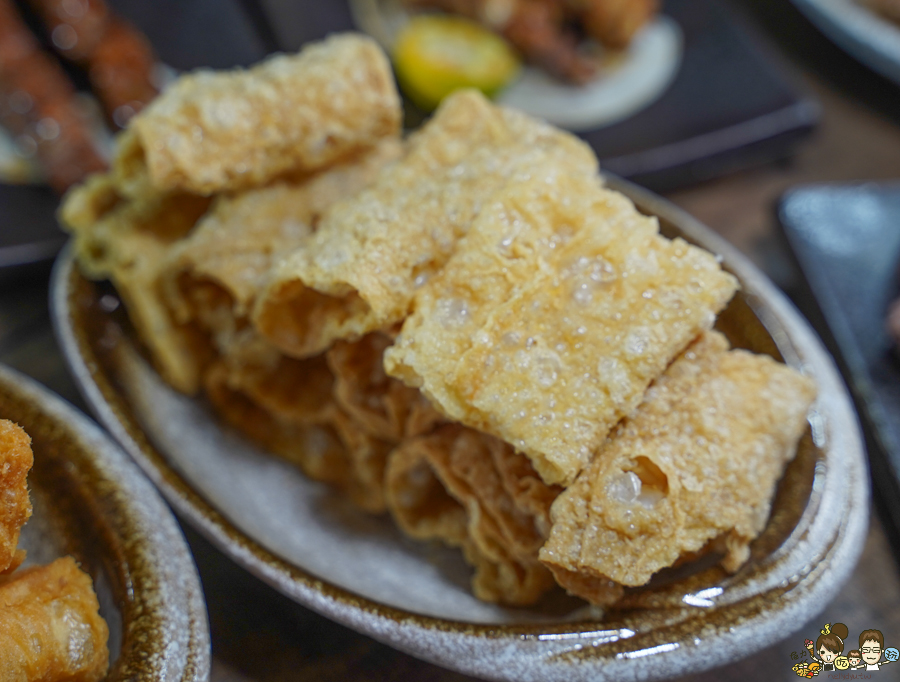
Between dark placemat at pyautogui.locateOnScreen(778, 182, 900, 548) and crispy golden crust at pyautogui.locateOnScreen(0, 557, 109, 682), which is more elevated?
crispy golden crust at pyautogui.locateOnScreen(0, 557, 109, 682)

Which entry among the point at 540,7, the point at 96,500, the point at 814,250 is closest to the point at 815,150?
the point at 814,250

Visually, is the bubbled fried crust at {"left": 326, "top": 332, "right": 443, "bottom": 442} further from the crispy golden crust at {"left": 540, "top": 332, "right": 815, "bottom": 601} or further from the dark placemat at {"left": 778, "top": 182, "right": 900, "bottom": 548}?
the dark placemat at {"left": 778, "top": 182, "right": 900, "bottom": 548}

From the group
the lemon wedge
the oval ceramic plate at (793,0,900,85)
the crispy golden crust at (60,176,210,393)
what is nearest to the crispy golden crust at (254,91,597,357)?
the crispy golden crust at (60,176,210,393)

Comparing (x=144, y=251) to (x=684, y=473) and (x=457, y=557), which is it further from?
(x=684, y=473)

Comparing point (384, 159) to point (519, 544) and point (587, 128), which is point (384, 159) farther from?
point (587, 128)

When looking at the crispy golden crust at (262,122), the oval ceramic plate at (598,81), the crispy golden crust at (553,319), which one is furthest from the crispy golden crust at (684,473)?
the oval ceramic plate at (598,81)
